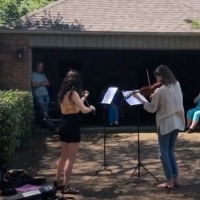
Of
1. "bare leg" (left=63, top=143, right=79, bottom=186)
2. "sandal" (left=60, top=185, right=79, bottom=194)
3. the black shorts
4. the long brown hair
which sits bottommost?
"sandal" (left=60, top=185, right=79, bottom=194)

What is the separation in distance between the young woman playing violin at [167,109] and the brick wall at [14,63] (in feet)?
23.9

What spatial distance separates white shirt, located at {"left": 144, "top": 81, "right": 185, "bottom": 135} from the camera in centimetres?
841

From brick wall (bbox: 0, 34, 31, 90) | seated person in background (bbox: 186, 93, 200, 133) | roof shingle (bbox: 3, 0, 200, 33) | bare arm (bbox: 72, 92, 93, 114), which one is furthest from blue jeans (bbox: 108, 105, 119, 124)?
bare arm (bbox: 72, 92, 93, 114)

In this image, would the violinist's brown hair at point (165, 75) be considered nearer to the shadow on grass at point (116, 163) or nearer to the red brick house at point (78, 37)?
the shadow on grass at point (116, 163)

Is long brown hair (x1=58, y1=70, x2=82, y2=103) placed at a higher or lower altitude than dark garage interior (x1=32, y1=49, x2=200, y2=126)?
higher

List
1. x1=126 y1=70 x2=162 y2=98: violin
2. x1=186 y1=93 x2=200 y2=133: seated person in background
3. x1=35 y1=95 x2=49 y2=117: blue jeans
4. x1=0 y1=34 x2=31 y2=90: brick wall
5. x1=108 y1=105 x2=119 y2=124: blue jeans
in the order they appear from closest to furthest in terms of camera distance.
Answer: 1. x1=126 y1=70 x2=162 y2=98: violin
2. x1=186 y1=93 x2=200 y2=133: seated person in background
3. x1=35 y1=95 x2=49 y2=117: blue jeans
4. x1=0 y1=34 x2=31 y2=90: brick wall
5. x1=108 y1=105 x2=119 y2=124: blue jeans

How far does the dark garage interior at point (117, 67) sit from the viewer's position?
782 inches

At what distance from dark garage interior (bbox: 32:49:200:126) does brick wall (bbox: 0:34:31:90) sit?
4.29 meters

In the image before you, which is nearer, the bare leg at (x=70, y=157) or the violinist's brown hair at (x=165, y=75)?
the bare leg at (x=70, y=157)

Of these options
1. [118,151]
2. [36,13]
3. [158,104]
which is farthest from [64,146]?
[36,13]

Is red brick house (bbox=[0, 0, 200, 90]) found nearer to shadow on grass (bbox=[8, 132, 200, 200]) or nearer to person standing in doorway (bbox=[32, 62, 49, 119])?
person standing in doorway (bbox=[32, 62, 49, 119])

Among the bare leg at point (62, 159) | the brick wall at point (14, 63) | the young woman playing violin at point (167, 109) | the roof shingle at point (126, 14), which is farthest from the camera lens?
the roof shingle at point (126, 14)

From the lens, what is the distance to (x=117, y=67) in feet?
66.3

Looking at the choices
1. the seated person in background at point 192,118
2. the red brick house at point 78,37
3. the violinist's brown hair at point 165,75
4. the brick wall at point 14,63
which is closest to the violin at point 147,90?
the violinist's brown hair at point 165,75
